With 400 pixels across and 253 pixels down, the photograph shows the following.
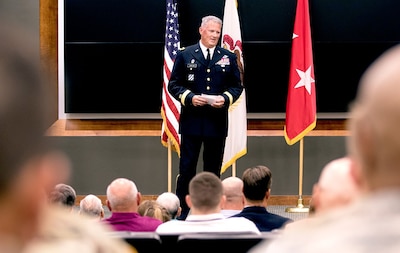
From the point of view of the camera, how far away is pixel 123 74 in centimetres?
759

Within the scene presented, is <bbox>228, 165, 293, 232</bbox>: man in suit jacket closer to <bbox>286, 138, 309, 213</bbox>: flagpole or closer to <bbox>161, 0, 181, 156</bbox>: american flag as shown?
<bbox>161, 0, 181, 156</bbox>: american flag

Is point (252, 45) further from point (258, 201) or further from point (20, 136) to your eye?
point (20, 136)

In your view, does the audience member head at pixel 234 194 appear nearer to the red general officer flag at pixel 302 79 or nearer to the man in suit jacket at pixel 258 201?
the man in suit jacket at pixel 258 201

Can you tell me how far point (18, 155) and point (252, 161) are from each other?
23.3ft

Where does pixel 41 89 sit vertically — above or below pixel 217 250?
above

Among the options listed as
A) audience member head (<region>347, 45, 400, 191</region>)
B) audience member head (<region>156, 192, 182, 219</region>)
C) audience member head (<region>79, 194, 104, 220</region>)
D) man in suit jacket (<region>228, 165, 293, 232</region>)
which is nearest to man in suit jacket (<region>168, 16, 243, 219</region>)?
audience member head (<region>156, 192, 182, 219</region>)

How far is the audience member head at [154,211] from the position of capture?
4.19 metres

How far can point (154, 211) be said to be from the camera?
13.7ft

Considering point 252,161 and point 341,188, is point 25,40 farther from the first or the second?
point 252,161

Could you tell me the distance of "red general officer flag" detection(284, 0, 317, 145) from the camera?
707cm

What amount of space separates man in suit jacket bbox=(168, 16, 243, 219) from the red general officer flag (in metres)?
1.33

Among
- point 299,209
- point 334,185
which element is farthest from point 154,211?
point 299,209

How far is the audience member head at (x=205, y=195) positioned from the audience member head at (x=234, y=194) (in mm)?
731

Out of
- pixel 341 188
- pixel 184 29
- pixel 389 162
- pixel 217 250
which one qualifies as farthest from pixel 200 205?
pixel 184 29
